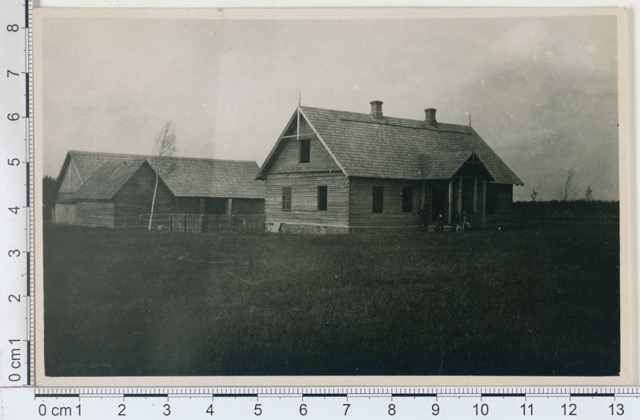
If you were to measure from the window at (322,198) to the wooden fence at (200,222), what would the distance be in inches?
22.5

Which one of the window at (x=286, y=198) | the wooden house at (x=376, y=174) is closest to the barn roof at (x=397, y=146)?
the wooden house at (x=376, y=174)

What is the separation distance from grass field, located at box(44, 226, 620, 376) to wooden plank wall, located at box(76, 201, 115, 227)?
0.09 meters

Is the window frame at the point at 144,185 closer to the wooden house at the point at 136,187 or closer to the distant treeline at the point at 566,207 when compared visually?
the wooden house at the point at 136,187

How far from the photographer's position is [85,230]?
3561 mm

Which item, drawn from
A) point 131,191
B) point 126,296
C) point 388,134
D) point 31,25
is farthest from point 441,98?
point 31,25

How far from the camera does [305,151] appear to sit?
4035 millimetres

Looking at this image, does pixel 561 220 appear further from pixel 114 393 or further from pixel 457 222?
pixel 114 393

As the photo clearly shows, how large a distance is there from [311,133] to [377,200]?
2.85 feet

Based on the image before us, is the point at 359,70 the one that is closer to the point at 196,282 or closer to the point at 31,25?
the point at 196,282

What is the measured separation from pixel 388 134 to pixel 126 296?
264 cm

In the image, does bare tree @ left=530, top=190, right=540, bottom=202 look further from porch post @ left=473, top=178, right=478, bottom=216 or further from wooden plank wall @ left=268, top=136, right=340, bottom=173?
wooden plank wall @ left=268, top=136, right=340, bottom=173

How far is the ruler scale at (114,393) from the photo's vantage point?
3.43 m

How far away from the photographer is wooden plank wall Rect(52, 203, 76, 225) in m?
3.53

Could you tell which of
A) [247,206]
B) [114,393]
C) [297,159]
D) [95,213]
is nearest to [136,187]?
[95,213]
